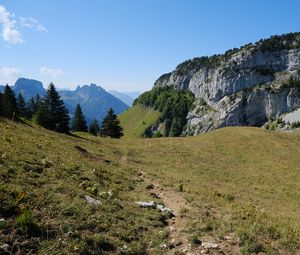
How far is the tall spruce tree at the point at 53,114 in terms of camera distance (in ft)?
225

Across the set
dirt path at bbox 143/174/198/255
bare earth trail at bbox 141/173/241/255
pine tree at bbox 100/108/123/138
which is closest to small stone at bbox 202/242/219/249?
bare earth trail at bbox 141/173/241/255

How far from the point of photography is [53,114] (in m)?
72.0

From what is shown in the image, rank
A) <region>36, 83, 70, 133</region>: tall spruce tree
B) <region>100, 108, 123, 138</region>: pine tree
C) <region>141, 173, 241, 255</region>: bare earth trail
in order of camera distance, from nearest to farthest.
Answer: <region>141, 173, 241, 255</region>: bare earth trail
<region>36, 83, 70, 133</region>: tall spruce tree
<region>100, 108, 123, 138</region>: pine tree

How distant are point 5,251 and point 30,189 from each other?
4.61 metres

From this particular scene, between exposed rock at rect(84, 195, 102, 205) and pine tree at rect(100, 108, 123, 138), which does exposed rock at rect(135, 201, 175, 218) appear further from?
pine tree at rect(100, 108, 123, 138)

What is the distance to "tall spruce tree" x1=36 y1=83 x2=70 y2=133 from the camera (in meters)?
68.6

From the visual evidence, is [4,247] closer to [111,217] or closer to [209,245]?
[111,217]

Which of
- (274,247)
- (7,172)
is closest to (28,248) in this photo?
(7,172)

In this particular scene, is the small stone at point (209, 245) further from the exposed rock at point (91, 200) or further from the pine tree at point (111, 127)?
the pine tree at point (111, 127)

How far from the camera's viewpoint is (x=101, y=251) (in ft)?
35.7

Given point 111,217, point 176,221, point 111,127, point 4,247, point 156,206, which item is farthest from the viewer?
point 111,127

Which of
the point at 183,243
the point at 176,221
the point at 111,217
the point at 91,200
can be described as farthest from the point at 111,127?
the point at 183,243

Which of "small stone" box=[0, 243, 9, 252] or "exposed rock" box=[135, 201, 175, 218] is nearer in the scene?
"small stone" box=[0, 243, 9, 252]

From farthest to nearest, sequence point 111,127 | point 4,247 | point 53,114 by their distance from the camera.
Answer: point 111,127 → point 53,114 → point 4,247
